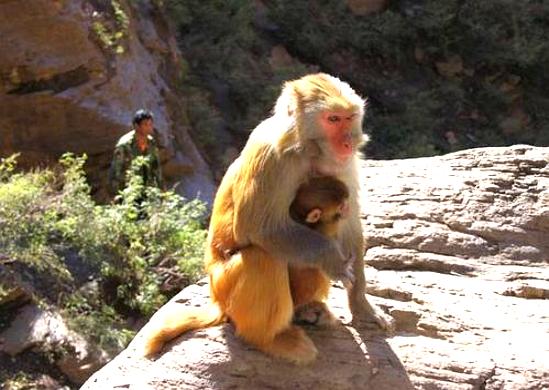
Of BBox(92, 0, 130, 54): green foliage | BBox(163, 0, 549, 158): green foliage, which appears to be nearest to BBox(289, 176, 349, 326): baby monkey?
BBox(92, 0, 130, 54): green foliage

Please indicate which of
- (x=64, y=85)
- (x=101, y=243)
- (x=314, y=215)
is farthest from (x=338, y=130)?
(x=64, y=85)

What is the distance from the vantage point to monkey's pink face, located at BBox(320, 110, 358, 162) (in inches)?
160

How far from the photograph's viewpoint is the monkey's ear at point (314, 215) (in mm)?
4113

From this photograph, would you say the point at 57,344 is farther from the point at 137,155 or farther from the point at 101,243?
the point at 137,155

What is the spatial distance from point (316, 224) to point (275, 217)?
1.02 ft

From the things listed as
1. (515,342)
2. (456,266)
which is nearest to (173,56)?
(456,266)

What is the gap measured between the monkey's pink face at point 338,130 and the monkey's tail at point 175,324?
3.08 ft

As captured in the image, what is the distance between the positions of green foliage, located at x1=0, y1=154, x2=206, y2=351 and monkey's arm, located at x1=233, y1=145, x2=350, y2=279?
4.03 m

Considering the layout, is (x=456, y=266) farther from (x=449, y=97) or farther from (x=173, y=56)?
(x=449, y=97)

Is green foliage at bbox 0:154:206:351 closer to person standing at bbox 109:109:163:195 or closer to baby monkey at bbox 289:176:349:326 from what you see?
person standing at bbox 109:109:163:195

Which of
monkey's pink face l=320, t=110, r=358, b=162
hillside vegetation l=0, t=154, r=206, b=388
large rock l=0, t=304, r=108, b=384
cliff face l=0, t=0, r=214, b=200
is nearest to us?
monkey's pink face l=320, t=110, r=358, b=162

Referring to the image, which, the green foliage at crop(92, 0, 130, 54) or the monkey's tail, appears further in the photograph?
the green foliage at crop(92, 0, 130, 54)

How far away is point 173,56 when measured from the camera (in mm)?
13227

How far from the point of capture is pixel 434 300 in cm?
473
